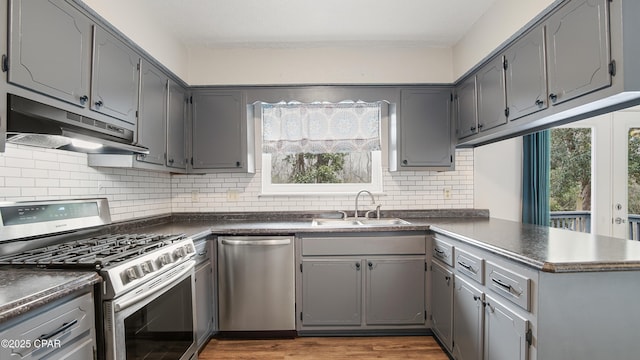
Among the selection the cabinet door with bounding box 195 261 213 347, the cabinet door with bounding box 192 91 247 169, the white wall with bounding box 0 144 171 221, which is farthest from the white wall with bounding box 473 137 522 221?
the white wall with bounding box 0 144 171 221

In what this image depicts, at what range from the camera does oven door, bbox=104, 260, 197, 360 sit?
4.45 ft

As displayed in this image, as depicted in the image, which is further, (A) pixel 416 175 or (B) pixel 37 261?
(A) pixel 416 175

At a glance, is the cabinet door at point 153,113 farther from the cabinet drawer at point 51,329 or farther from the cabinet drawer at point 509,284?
the cabinet drawer at point 509,284

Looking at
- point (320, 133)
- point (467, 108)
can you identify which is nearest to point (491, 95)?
point (467, 108)

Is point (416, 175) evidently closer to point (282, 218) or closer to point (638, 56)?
point (282, 218)

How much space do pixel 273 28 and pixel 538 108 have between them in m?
2.13

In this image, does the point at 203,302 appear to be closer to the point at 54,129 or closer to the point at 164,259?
the point at 164,259

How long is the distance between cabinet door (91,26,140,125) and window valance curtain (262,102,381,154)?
55.1 inches

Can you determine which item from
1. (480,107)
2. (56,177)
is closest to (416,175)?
(480,107)

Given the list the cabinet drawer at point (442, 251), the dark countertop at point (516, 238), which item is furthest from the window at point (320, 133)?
the cabinet drawer at point (442, 251)

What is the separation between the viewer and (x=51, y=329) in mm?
1091

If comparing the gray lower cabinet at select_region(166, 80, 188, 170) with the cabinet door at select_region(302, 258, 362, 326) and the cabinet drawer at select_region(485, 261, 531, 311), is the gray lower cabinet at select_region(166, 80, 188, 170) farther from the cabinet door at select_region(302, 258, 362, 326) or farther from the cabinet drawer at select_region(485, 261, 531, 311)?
the cabinet drawer at select_region(485, 261, 531, 311)

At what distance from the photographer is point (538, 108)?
1929 millimetres

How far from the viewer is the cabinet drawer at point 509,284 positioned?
1.46 meters
